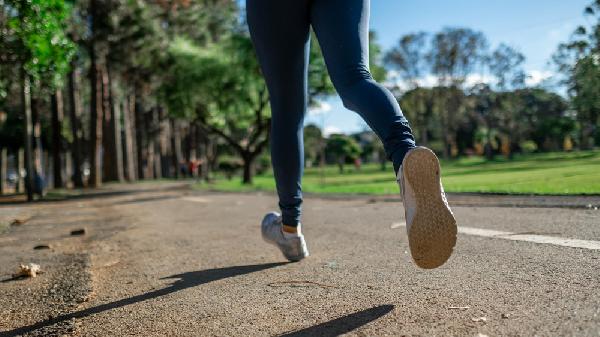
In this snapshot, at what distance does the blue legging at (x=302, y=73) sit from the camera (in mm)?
1802

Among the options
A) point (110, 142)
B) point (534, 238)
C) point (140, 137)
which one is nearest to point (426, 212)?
point (534, 238)

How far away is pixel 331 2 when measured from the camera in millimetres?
2031

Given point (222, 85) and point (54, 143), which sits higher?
point (222, 85)

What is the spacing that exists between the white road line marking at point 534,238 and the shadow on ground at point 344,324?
3.91ft

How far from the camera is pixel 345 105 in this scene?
2004mm

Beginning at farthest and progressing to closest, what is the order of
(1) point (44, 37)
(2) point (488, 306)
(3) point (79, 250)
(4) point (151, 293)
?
(1) point (44, 37), (3) point (79, 250), (4) point (151, 293), (2) point (488, 306)

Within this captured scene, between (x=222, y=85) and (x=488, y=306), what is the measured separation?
24.0m

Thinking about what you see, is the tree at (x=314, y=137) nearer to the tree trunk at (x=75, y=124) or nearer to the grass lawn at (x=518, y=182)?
the grass lawn at (x=518, y=182)

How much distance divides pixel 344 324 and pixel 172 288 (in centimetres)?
92

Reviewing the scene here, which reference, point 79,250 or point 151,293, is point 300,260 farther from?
point 79,250

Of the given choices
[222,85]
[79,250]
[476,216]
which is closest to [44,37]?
[79,250]

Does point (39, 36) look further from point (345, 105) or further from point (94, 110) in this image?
point (94, 110)

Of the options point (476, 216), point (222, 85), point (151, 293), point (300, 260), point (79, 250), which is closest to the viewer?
point (151, 293)

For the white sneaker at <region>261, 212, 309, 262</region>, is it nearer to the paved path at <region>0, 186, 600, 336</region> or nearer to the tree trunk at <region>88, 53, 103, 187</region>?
the paved path at <region>0, 186, 600, 336</region>
